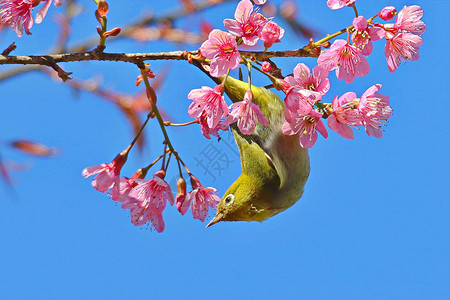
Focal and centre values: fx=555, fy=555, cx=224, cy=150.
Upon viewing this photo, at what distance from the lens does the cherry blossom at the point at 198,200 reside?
8.50 feet

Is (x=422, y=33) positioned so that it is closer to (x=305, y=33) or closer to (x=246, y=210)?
(x=246, y=210)

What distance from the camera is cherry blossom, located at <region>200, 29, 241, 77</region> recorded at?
2.11m

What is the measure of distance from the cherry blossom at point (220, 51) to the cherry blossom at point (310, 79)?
10.1 inches

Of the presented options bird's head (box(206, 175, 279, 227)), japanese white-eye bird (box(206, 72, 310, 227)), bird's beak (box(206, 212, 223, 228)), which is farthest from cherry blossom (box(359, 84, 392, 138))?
bird's beak (box(206, 212, 223, 228))

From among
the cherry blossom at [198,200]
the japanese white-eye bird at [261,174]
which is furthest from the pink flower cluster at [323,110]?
the cherry blossom at [198,200]

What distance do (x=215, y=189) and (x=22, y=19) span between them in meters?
1.16

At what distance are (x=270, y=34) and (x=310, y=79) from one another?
253mm

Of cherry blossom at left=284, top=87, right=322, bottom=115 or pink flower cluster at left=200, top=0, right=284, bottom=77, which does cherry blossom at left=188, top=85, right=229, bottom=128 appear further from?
cherry blossom at left=284, top=87, right=322, bottom=115

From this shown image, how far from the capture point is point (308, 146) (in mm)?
2277

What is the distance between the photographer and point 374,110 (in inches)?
88.4

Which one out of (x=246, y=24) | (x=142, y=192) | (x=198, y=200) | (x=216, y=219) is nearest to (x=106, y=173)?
(x=142, y=192)

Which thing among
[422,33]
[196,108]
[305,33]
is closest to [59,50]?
[305,33]

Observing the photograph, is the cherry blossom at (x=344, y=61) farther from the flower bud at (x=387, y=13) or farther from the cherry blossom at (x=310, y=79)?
the flower bud at (x=387, y=13)

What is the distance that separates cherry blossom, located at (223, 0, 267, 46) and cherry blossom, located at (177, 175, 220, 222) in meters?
0.75
